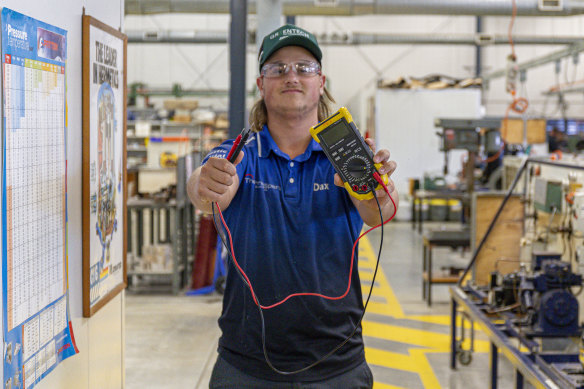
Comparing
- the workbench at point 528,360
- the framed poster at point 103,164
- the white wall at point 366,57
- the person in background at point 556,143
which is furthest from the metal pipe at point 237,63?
the white wall at point 366,57

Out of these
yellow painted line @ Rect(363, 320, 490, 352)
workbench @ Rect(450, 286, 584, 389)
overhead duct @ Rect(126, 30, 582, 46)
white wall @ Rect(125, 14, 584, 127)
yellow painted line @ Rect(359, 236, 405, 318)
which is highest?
white wall @ Rect(125, 14, 584, 127)

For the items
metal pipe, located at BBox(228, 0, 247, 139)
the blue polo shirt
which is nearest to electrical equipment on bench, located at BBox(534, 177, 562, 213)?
metal pipe, located at BBox(228, 0, 247, 139)

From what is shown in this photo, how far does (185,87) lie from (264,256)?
52.9 feet

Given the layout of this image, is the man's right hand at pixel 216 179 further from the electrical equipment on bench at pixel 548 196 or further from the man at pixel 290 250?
the electrical equipment on bench at pixel 548 196

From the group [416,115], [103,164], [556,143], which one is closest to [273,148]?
[103,164]

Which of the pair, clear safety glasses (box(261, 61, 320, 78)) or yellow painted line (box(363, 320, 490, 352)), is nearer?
clear safety glasses (box(261, 61, 320, 78))

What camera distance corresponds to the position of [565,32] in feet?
55.4

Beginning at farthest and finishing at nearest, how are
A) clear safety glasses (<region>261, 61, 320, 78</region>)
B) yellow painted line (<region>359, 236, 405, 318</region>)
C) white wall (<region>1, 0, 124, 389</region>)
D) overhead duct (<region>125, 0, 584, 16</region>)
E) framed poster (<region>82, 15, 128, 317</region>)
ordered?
overhead duct (<region>125, 0, 584, 16</region>) < yellow painted line (<region>359, 236, 405, 318</region>) < framed poster (<region>82, 15, 128, 317</region>) < white wall (<region>1, 0, 124, 389</region>) < clear safety glasses (<region>261, 61, 320, 78</region>)

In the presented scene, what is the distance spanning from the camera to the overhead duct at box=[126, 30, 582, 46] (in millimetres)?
10029

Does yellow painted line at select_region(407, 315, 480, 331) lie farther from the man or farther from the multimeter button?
the multimeter button

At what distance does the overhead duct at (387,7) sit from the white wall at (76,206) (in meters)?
5.36

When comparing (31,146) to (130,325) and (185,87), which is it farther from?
(185,87)

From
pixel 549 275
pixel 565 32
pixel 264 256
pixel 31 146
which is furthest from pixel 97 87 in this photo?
pixel 565 32

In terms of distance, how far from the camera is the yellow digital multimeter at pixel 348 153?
1.58 meters
